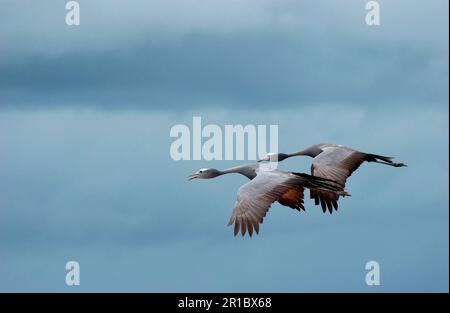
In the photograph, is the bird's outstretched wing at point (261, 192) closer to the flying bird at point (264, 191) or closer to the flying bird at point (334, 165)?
the flying bird at point (264, 191)

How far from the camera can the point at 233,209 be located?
186 ft

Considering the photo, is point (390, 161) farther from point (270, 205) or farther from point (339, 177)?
point (270, 205)

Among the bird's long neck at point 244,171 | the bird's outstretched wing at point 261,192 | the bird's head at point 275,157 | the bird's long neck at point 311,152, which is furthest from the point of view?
the bird's head at point 275,157

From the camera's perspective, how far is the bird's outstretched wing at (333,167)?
62.4 metres

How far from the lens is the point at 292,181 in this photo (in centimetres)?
5934

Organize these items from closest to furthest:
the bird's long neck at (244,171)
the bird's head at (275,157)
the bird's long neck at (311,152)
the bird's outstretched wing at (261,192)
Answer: the bird's outstretched wing at (261,192) → the bird's long neck at (244,171) → the bird's long neck at (311,152) → the bird's head at (275,157)

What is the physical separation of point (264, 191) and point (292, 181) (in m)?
2.03

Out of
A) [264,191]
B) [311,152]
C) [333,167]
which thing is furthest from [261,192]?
[311,152]

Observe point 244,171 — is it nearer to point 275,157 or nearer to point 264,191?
point 264,191

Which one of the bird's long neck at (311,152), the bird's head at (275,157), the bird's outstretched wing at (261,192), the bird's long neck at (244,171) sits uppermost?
the bird's head at (275,157)

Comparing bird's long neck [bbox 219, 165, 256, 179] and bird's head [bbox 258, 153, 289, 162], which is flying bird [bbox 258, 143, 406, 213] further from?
bird's head [bbox 258, 153, 289, 162]

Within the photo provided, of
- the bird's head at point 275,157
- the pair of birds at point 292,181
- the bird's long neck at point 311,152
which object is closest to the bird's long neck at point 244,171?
the pair of birds at point 292,181
